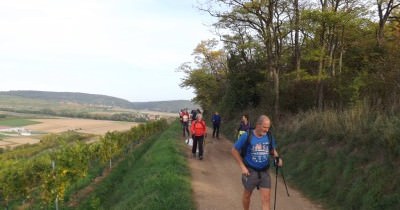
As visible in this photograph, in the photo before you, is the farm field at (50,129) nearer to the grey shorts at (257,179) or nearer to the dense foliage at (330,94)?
the dense foliage at (330,94)

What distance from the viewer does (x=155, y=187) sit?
11.0 metres

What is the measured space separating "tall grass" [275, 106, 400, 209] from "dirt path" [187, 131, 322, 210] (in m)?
0.68

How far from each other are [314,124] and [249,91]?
17.8 metres

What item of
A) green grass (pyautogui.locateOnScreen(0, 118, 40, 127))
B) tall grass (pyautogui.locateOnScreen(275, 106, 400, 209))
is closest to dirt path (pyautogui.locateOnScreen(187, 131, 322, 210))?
tall grass (pyautogui.locateOnScreen(275, 106, 400, 209))

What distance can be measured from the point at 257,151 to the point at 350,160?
495cm

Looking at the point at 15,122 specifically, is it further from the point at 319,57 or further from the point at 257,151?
the point at 257,151

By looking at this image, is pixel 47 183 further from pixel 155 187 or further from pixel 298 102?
pixel 298 102

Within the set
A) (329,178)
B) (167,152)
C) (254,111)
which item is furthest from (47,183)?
(254,111)

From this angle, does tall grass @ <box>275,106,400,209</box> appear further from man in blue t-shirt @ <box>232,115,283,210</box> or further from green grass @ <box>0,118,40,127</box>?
green grass @ <box>0,118,40,127</box>

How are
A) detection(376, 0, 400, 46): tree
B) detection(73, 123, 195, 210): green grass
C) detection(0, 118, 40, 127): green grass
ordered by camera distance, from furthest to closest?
detection(0, 118, 40, 127): green grass, detection(376, 0, 400, 46): tree, detection(73, 123, 195, 210): green grass

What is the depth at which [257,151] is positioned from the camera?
7.25 m

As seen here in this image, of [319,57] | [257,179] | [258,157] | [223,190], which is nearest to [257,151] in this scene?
[258,157]

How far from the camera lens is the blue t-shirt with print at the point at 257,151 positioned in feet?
23.7

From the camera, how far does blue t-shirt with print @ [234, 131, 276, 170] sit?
23.7 feet
